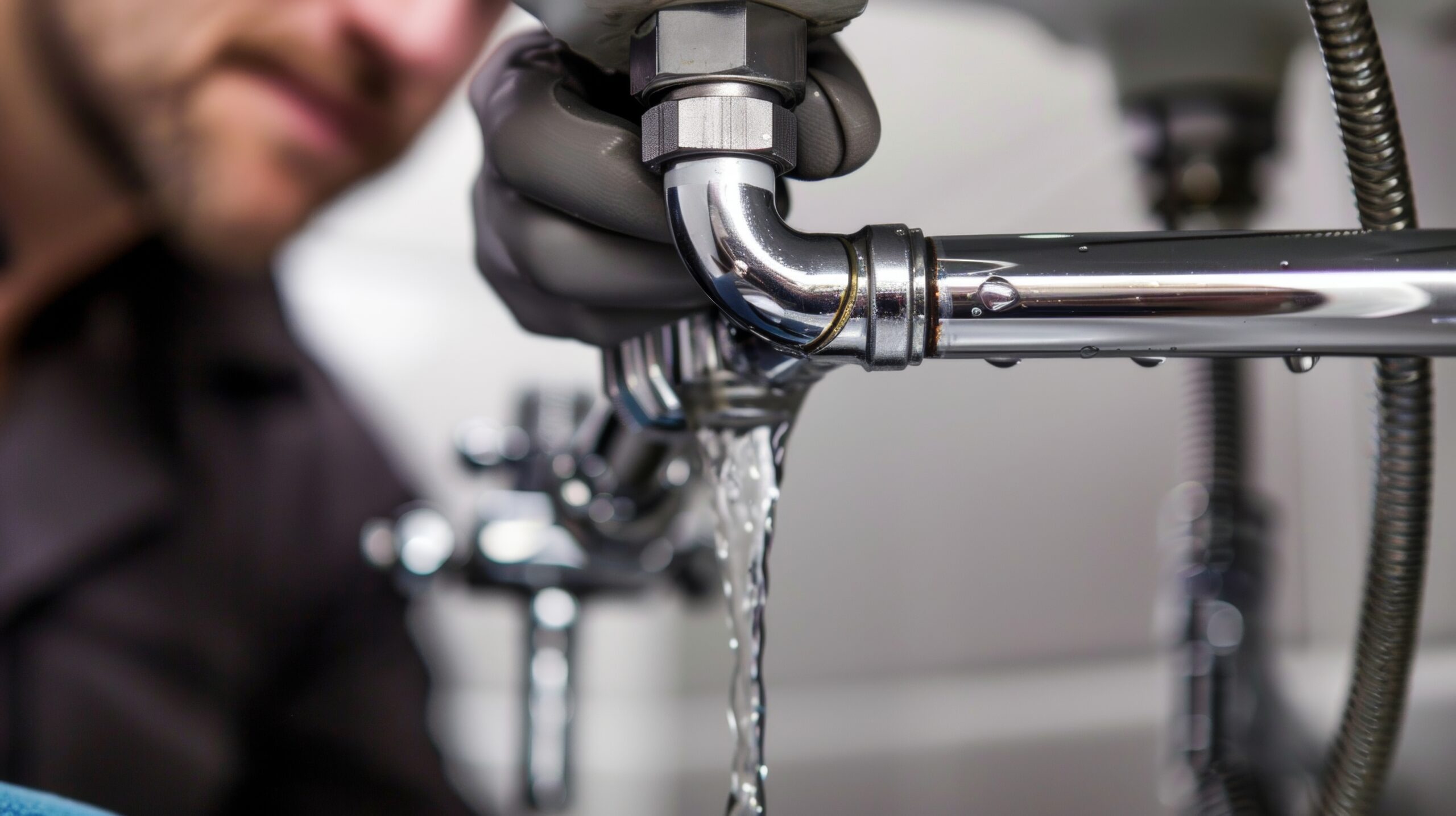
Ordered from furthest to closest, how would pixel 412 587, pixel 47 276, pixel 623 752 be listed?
pixel 623 752 → pixel 47 276 → pixel 412 587

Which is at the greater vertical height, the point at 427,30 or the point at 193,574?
the point at 427,30

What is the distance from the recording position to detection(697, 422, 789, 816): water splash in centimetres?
21

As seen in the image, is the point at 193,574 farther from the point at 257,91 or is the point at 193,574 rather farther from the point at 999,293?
the point at 999,293

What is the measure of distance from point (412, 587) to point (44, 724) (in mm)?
216

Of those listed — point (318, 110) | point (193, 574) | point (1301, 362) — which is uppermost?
point (318, 110)

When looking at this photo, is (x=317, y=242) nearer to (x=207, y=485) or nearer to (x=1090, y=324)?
(x=207, y=485)

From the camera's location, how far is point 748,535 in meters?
0.22

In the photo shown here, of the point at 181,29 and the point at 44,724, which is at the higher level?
the point at 181,29

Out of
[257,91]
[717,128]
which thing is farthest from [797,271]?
[257,91]

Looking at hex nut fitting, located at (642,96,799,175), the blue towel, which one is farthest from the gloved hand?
the blue towel

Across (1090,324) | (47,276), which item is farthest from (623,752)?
(1090,324)

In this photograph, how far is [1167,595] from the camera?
65 centimetres

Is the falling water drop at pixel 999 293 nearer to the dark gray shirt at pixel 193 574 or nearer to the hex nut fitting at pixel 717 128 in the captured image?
the hex nut fitting at pixel 717 128

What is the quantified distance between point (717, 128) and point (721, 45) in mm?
12
